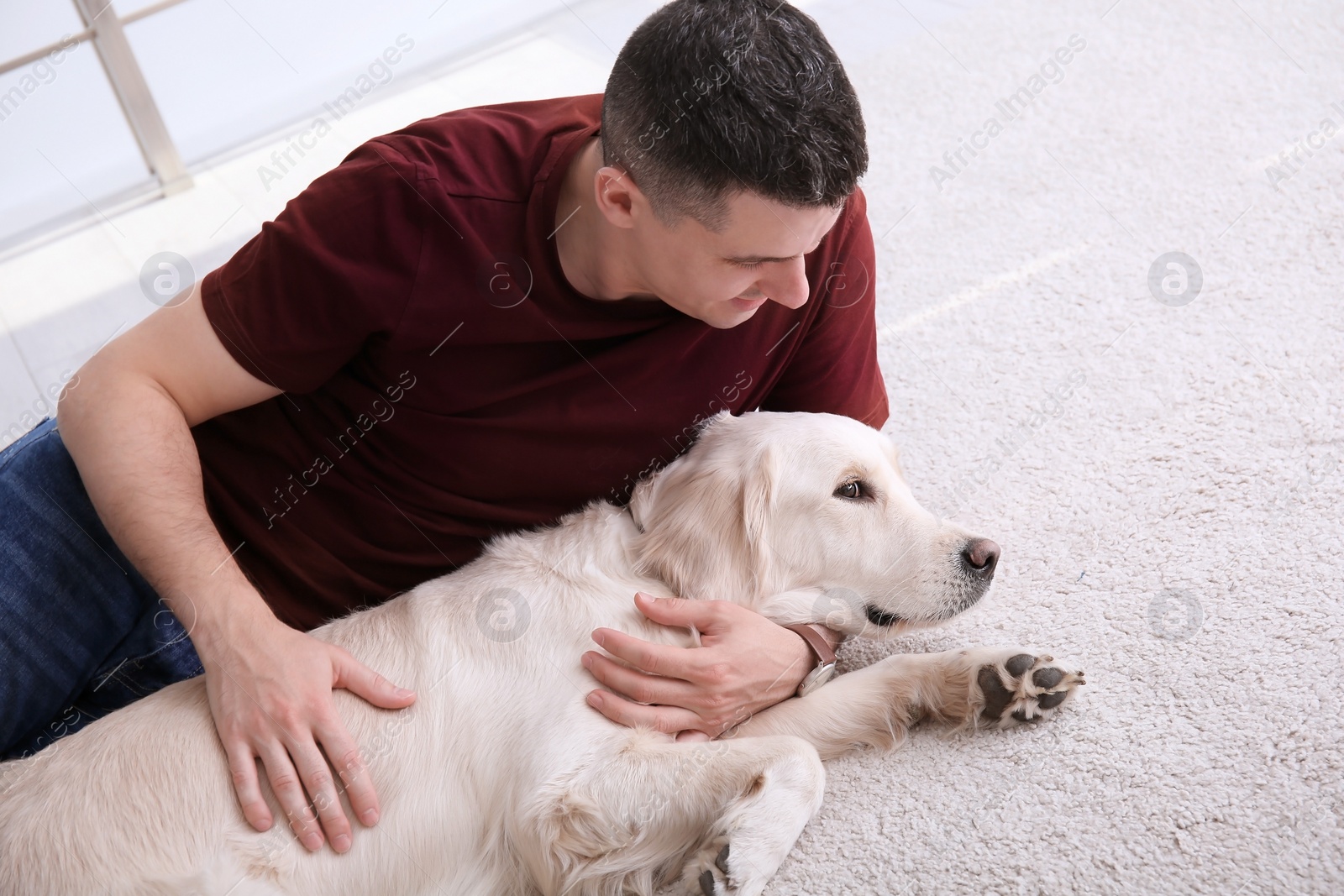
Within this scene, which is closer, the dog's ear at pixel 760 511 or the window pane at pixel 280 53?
the dog's ear at pixel 760 511

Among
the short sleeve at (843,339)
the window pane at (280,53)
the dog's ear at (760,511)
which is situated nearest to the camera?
the dog's ear at (760,511)

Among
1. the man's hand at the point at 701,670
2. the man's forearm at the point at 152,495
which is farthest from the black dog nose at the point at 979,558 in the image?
the man's forearm at the point at 152,495

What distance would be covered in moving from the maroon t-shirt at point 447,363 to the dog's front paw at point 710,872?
697 millimetres

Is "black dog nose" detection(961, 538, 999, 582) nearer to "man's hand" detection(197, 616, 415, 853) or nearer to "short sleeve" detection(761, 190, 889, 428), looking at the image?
"short sleeve" detection(761, 190, 889, 428)

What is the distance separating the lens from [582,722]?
5.26 feet

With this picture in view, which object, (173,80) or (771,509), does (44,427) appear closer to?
(771,509)

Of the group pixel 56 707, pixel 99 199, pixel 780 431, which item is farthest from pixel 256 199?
pixel 780 431

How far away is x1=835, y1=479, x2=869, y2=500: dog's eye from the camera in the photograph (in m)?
1.83

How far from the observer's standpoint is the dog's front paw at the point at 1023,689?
1699 mm

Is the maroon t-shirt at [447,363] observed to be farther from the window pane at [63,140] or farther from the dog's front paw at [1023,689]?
the window pane at [63,140]

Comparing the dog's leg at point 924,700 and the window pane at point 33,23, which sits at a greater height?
the window pane at point 33,23

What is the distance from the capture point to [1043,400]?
253cm

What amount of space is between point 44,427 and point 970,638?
1.74 meters

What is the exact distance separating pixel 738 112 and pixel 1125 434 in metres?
1.33
